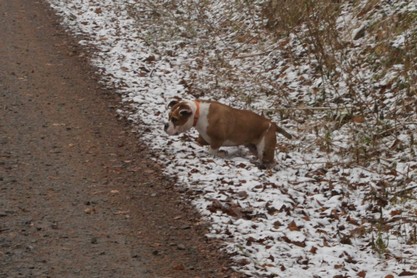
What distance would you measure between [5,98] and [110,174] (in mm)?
3394

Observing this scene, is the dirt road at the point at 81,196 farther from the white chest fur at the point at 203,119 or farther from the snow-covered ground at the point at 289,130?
the white chest fur at the point at 203,119

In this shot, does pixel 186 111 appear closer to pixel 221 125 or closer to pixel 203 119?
pixel 203 119

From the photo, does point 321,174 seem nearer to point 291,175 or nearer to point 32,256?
point 291,175

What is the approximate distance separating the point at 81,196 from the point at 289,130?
3961mm

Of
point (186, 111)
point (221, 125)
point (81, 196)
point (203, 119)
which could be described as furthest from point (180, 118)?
point (81, 196)

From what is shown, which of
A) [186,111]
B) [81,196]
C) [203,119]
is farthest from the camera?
[203,119]

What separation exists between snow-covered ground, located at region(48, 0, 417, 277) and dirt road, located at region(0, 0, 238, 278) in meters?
0.36

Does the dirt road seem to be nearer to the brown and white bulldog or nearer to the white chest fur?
the brown and white bulldog

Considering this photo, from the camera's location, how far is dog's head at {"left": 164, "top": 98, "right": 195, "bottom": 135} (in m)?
9.61

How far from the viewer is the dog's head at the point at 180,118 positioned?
31.5 ft

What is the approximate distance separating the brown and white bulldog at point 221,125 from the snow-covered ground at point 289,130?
29 cm

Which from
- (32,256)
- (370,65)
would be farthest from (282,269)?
(370,65)

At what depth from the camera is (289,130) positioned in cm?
1075

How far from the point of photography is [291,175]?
363 inches
